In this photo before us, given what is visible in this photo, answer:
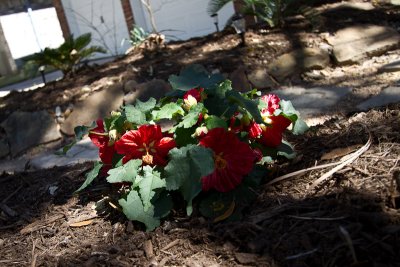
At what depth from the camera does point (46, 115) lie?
195 inches

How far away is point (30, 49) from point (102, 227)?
19.0 m

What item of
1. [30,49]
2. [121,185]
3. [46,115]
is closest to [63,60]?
[46,115]

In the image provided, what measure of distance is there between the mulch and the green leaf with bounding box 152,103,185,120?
0.36 meters

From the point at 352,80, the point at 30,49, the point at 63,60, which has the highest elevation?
the point at 63,60

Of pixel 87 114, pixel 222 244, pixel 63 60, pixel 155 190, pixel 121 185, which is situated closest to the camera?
pixel 222 244

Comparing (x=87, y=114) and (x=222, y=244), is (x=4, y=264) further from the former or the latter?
(x=87, y=114)

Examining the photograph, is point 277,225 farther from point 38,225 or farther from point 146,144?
point 38,225

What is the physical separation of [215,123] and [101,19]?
37.8 ft

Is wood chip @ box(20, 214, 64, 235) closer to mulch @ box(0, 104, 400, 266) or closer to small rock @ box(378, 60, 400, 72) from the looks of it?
mulch @ box(0, 104, 400, 266)

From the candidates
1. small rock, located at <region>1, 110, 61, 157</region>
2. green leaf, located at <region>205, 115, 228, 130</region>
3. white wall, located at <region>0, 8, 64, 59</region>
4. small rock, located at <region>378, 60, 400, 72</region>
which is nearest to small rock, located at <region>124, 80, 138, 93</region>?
small rock, located at <region>1, 110, 61, 157</region>

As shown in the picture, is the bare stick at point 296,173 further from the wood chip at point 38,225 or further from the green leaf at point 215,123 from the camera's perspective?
the wood chip at point 38,225

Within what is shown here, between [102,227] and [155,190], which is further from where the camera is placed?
[102,227]

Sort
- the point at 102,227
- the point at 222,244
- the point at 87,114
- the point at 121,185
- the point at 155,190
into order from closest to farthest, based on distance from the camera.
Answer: the point at 222,244 < the point at 155,190 < the point at 102,227 < the point at 121,185 < the point at 87,114

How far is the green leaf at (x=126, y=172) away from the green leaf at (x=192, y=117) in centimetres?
21
